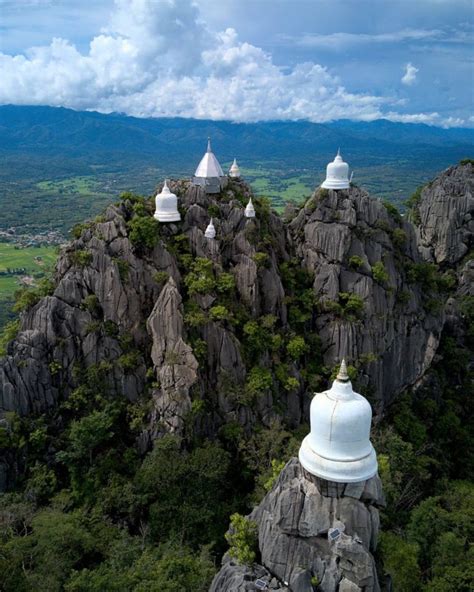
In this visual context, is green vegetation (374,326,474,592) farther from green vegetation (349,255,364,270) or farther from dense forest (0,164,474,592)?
green vegetation (349,255,364,270)

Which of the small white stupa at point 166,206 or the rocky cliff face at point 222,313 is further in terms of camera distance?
the small white stupa at point 166,206

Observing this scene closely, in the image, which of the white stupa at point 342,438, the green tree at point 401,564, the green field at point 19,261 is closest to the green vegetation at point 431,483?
the green tree at point 401,564

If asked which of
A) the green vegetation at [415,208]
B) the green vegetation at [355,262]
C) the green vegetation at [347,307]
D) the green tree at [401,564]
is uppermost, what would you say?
the green vegetation at [415,208]

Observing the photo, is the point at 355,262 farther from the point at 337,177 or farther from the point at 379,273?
the point at 337,177

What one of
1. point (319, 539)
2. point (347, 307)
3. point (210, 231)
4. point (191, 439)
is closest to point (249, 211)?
point (210, 231)

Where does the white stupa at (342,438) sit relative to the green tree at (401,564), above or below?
above

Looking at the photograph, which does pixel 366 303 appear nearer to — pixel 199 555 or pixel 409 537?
pixel 409 537

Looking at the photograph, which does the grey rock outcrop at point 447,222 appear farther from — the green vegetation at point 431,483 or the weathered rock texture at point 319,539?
the weathered rock texture at point 319,539
